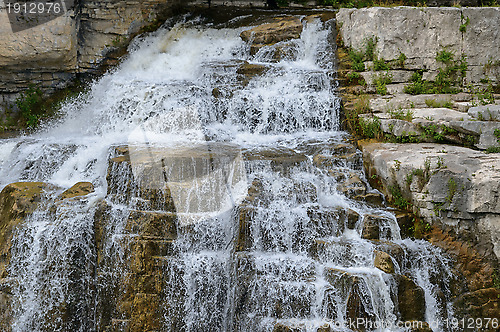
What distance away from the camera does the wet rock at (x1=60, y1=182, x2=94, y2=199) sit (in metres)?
7.28

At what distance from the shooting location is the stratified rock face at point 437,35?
9695 millimetres

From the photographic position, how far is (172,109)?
31.8 ft

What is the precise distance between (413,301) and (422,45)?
5.87m

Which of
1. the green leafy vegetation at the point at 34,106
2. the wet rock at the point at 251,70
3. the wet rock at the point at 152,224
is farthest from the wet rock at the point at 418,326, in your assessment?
the green leafy vegetation at the point at 34,106

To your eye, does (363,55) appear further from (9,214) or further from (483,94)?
(9,214)

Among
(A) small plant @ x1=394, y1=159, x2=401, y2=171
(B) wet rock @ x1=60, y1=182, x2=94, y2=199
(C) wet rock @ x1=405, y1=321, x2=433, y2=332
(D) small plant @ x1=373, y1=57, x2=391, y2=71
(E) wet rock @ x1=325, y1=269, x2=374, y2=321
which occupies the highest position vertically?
(D) small plant @ x1=373, y1=57, x2=391, y2=71

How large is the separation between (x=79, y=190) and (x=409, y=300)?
500 cm

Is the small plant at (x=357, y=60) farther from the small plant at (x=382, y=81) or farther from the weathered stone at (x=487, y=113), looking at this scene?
the weathered stone at (x=487, y=113)

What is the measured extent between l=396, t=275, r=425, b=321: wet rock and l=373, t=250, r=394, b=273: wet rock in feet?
0.50

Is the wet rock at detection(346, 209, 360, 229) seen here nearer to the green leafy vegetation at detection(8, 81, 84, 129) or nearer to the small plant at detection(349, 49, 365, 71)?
Result: the small plant at detection(349, 49, 365, 71)

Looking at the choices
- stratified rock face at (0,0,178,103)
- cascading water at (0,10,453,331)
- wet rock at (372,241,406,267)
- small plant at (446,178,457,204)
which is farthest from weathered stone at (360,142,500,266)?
stratified rock face at (0,0,178,103)

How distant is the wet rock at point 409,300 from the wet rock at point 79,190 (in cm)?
469

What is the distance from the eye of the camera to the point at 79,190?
24.4ft

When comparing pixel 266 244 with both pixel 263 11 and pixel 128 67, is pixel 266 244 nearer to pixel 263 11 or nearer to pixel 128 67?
pixel 128 67
